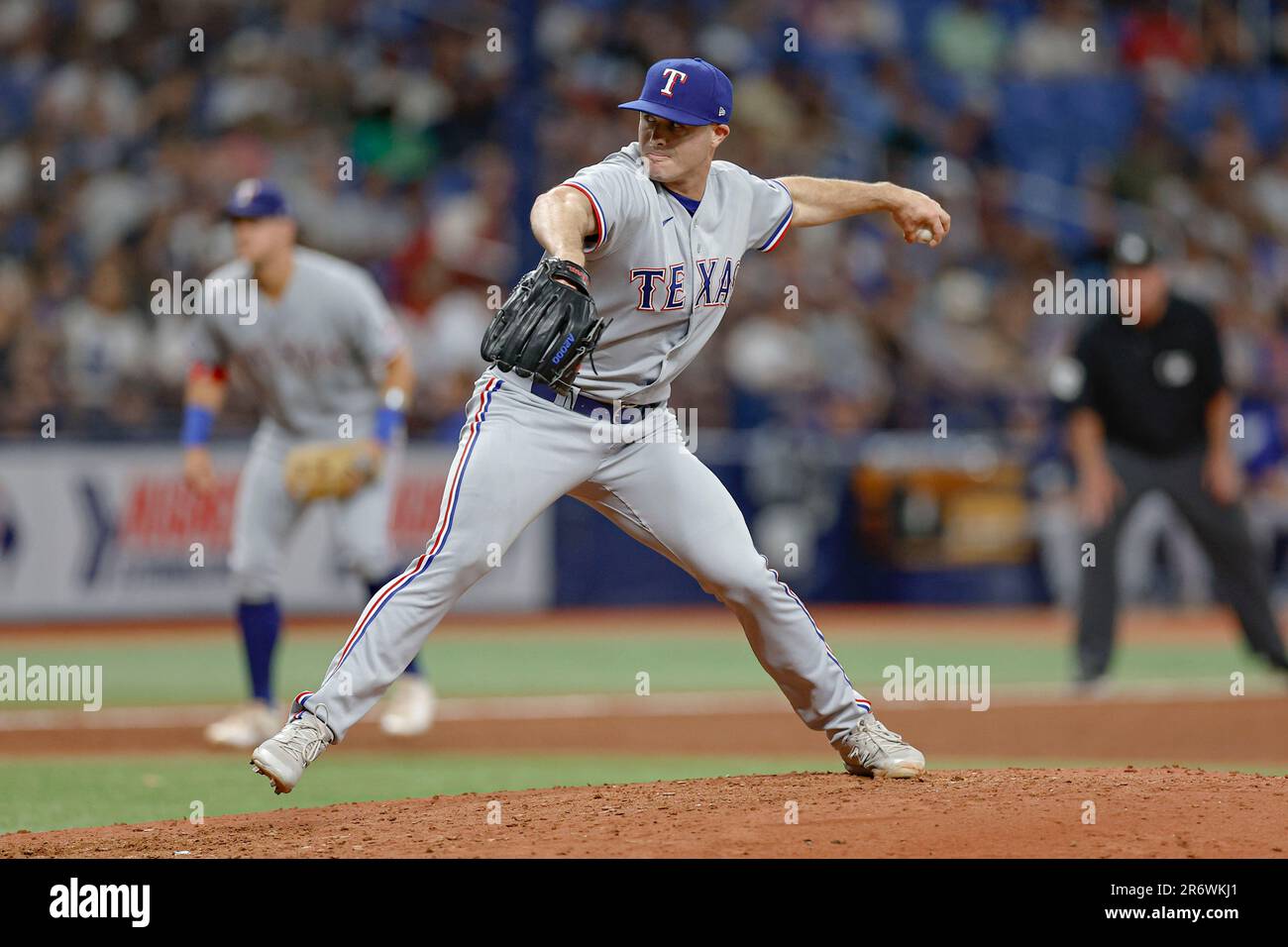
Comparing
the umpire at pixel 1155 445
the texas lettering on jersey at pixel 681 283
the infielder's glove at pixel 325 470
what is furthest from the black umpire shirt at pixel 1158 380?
the texas lettering on jersey at pixel 681 283

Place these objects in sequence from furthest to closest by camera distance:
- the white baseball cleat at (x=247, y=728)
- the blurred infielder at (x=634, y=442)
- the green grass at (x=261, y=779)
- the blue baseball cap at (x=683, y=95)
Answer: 1. the white baseball cleat at (x=247, y=728)
2. the green grass at (x=261, y=779)
3. the blue baseball cap at (x=683, y=95)
4. the blurred infielder at (x=634, y=442)

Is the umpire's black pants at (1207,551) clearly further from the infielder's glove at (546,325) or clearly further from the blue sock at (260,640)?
the infielder's glove at (546,325)

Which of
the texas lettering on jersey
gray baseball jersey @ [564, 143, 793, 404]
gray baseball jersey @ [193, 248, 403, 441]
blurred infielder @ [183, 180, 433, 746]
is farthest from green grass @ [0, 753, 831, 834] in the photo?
the texas lettering on jersey

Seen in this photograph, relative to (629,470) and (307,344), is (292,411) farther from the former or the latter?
(629,470)

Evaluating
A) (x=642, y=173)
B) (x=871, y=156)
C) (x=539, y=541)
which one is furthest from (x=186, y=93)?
(x=642, y=173)

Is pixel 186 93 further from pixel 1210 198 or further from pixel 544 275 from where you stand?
pixel 544 275

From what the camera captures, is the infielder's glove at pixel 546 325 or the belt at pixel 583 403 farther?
the belt at pixel 583 403

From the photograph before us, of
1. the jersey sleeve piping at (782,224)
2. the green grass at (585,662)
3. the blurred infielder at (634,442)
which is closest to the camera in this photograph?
the blurred infielder at (634,442)

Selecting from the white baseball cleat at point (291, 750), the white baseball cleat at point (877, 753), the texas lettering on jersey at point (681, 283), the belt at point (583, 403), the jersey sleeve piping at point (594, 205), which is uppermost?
the jersey sleeve piping at point (594, 205)

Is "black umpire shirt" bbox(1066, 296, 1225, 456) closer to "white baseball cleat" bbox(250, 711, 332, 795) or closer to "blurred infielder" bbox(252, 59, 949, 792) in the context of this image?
"blurred infielder" bbox(252, 59, 949, 792)
